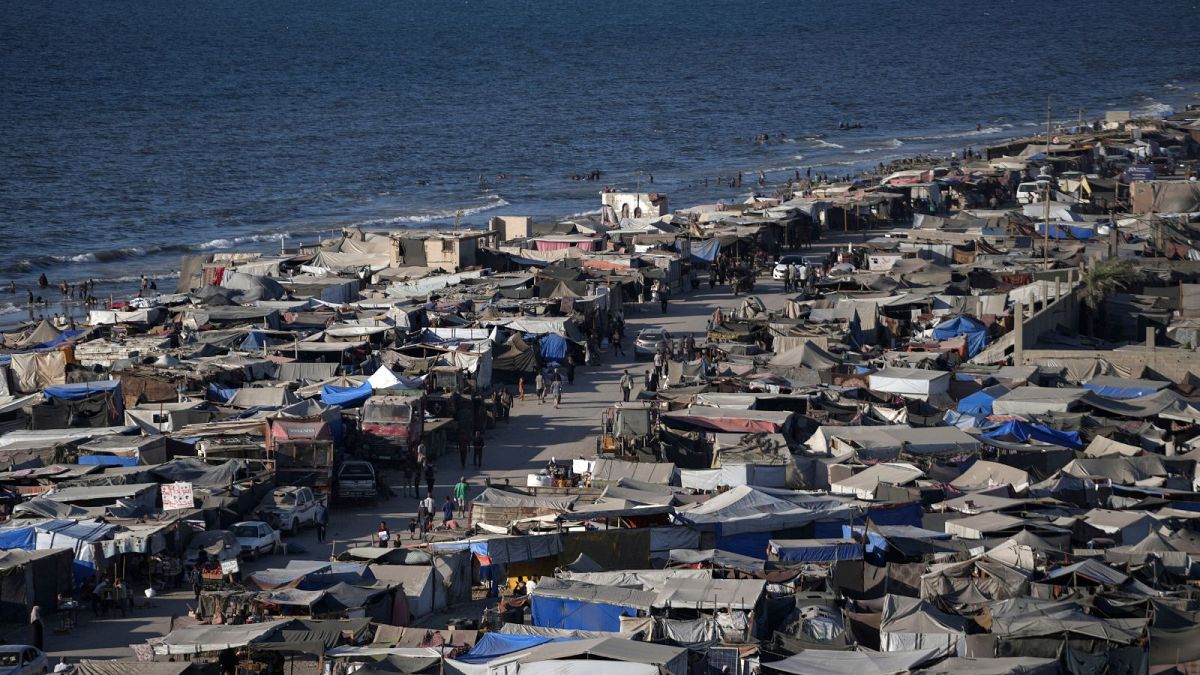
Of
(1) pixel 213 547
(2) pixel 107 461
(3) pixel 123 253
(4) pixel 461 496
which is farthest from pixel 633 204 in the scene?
(1) pixel 213 547

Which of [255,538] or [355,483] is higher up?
[255,538]

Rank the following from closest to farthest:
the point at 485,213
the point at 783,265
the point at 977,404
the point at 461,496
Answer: the point at 461,496
the point at 977,404
the point at 783,265
the point at 485,213

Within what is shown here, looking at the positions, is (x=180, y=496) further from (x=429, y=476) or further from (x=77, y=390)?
(x=77, y=390)

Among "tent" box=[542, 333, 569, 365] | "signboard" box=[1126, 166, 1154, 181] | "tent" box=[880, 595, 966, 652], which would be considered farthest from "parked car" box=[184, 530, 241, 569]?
"signboard" box=[1126, 166, 1154, 181]

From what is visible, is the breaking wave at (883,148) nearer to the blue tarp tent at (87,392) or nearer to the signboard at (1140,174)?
the signboard at (1140,174)

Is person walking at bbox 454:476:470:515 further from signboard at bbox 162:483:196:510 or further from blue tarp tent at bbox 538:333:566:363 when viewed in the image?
blue tarp tent at bbox 538:333:566:363

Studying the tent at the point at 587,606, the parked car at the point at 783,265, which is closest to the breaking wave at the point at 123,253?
the parked car at the point at 783,265

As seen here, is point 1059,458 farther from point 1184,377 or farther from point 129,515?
point 129,515
